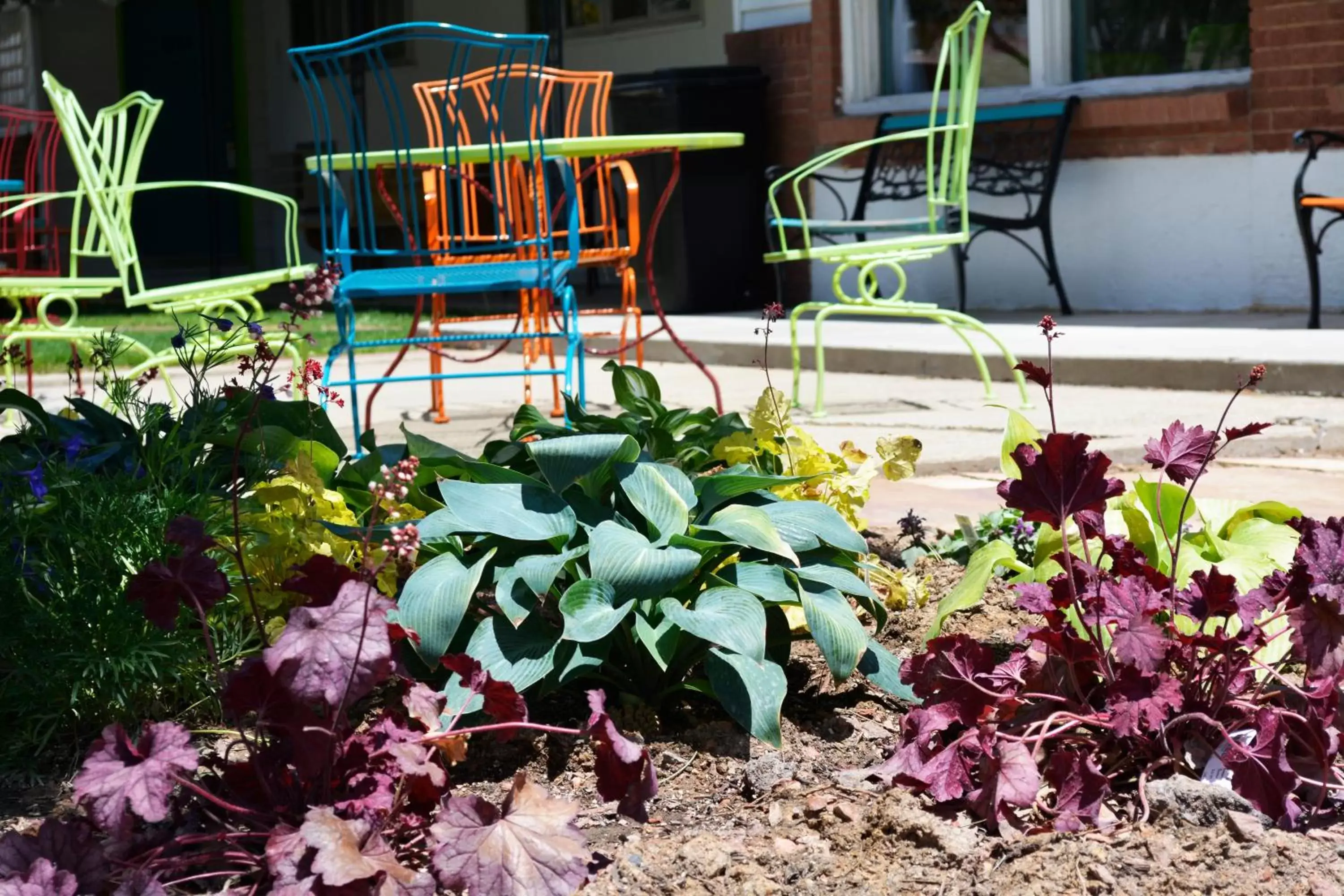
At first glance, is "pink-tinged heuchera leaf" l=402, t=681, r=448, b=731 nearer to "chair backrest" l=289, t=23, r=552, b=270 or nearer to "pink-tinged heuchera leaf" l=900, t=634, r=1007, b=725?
"pink-tinged heuchera leaf" l=900, t=634, r=1007, b=725

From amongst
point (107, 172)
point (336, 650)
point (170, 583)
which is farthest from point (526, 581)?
point (107, 172)

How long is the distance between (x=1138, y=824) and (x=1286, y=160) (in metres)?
7.09

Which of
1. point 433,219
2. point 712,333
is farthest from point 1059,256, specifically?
point 433,219

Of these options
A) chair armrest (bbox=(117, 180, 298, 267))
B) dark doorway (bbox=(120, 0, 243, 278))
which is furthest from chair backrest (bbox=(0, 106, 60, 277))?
dark doorway (bbox=(120, 0, 243, 278))

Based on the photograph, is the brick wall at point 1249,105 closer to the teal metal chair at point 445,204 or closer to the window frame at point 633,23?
the window frame at point 633,23

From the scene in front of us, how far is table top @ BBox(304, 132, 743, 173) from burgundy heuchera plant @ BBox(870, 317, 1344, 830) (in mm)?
2846

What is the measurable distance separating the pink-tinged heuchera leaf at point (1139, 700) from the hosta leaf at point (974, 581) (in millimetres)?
399

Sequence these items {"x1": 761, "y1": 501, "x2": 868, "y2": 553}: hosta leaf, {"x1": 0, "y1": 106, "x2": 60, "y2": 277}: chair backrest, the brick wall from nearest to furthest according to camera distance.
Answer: {"x1": 761, "y1": 501, "x2": 868, "y2": 553}: hosta leaf < {"x1": 0, "y1": 106, "x2": 60, "y2": 277}: chair backrest < the brick wall

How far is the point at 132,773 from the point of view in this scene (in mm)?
1528

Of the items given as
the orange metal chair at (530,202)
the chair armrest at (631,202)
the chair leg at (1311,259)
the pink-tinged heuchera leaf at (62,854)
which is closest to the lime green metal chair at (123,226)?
the orange metal chair at (530,202)

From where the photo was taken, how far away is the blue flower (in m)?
2.29

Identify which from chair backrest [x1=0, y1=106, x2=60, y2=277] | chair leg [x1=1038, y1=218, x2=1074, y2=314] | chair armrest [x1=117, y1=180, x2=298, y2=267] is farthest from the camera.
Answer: chair leg [x1=1038, y1=218, x2=1074, y2=314]

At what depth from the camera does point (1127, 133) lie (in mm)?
8766

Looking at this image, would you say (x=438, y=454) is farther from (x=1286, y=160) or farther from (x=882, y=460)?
(x=1286, y=160)
